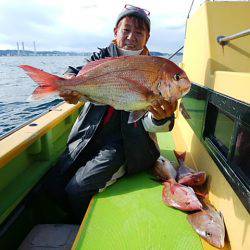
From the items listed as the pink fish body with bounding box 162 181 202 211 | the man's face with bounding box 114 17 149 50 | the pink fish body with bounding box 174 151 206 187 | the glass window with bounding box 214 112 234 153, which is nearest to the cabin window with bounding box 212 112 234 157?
the glass window with bounding box 214 112 234 153

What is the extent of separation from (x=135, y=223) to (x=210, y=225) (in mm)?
606

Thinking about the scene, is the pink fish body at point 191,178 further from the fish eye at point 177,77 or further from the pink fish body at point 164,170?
the fish eye at point 177,77

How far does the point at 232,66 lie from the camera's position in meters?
3.14

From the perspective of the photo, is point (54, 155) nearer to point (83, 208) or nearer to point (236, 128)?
point (83, 208)

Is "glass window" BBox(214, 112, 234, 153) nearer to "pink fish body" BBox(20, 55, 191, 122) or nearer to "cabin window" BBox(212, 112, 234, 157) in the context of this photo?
"cabin window" BBox(212, 112, 234, 157)

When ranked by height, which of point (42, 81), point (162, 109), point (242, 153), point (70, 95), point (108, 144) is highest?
point (42, 81)

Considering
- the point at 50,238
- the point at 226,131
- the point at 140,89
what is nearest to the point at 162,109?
the point at 140,89

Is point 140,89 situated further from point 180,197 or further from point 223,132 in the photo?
point 180,197

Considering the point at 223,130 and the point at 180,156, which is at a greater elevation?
the point at 223,130

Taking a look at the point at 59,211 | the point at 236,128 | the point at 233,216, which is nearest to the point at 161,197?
the point at 233,216

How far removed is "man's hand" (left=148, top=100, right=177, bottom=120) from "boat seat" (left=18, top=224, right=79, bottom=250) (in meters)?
1.36

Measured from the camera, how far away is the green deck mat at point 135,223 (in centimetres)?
232

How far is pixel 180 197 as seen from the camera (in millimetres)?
2787

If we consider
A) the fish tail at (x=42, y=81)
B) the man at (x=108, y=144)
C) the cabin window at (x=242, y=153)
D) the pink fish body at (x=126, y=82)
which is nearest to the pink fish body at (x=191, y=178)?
the man at (x=108, y=144)
